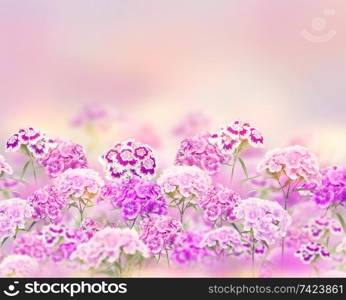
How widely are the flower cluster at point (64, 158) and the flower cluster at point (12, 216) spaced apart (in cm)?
17

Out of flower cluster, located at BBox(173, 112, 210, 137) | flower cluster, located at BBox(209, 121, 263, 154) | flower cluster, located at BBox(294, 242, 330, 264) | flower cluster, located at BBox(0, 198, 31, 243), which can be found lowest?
flower cluster, located at BBox(294, 242, 330, 264)

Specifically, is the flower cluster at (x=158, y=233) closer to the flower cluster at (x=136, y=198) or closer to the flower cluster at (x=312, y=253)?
the flower cluster at (x=136, y=198)

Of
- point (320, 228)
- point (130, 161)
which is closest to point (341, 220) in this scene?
point (320, 228)

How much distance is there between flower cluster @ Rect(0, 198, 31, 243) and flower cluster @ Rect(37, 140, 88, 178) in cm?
17

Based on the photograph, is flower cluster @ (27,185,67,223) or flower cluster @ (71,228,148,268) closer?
flower cluster @ (71,228,148,268)

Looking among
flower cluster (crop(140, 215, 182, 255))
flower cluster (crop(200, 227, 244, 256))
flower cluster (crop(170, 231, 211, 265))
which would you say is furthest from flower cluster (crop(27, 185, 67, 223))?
flower cluster (crop(200, 227, 244, 256))

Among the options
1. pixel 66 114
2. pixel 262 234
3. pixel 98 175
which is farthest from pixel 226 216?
pixel 66 114

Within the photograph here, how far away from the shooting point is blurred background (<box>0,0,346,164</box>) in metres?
2.97

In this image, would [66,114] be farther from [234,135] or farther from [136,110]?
[234,135]

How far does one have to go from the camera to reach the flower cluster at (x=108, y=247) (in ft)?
9.02

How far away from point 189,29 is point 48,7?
0.57 m

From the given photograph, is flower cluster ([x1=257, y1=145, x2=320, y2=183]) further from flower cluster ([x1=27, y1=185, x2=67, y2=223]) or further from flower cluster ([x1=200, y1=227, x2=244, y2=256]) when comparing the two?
flower cluster ([x1=27, y1=185, x2=67, y2=223])

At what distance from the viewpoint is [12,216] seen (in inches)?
115

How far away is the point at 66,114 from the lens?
2.97 meters
